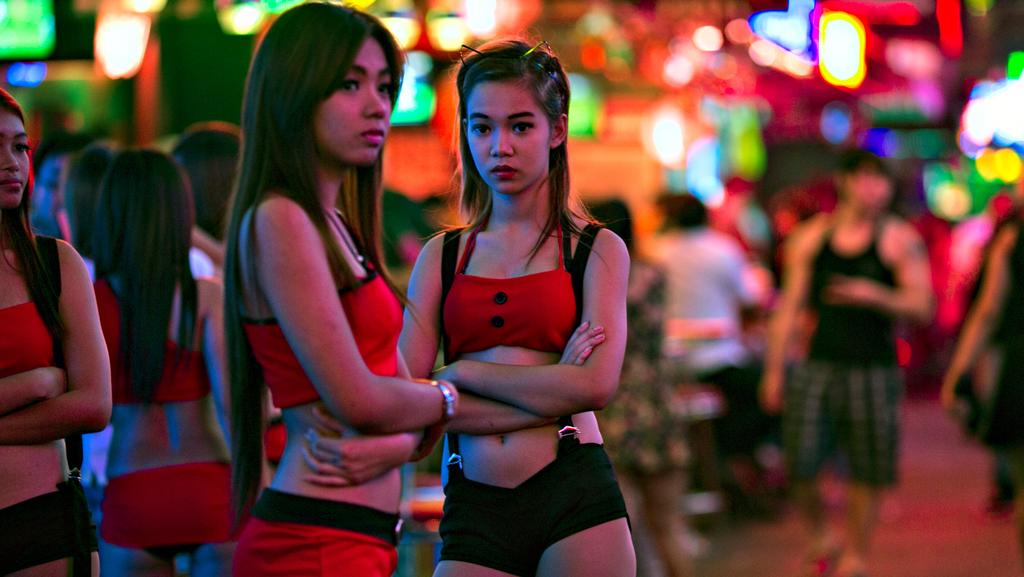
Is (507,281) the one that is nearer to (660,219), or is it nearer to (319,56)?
(319,56)

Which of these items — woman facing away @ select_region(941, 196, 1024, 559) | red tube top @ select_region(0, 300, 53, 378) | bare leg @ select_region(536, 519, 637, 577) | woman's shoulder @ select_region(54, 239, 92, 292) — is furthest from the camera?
woman facing away @ select_region(941, 196, 1024, 559)

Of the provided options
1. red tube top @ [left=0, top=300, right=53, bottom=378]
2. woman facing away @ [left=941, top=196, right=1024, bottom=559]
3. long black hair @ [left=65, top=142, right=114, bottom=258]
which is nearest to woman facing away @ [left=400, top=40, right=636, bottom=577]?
red tube top @ [left=0, top=300, right=53, bottom=378]

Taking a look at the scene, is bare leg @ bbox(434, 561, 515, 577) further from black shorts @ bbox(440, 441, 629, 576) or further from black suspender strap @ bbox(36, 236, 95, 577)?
black suspender strap @ bbox(36, 236, 95, 577)

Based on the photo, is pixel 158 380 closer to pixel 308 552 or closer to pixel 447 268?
pixel 447 268

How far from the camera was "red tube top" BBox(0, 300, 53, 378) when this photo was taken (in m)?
3.23

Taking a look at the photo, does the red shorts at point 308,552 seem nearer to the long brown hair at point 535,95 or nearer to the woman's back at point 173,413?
the long brown hair at point 535,95

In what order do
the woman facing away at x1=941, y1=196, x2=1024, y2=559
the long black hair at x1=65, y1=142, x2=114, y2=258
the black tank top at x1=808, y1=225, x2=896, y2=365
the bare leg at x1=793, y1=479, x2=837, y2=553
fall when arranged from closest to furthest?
the long black hair at x1=65, y1=142, x2=114, y2=258
the woman facing away at x1=941, y1=196, x2=1024, y2=559
the black tank top at x1=808, y1=225, x2=896, y2=365
the bare leg at x1=793, y1=479, x2=837, y2=553

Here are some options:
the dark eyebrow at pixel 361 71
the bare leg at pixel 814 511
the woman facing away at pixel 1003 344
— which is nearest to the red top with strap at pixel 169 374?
the dark eyebrow at pixel 361 71

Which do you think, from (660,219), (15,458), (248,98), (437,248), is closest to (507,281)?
(437,248)

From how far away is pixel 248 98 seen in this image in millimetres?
3168

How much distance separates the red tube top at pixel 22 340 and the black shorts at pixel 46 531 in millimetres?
296

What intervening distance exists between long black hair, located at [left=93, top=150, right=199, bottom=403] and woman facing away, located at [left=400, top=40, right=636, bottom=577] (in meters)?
0.92

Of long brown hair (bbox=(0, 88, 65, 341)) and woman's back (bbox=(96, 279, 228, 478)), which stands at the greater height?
long brown hair (bbox=(0, 88, 65, 341))

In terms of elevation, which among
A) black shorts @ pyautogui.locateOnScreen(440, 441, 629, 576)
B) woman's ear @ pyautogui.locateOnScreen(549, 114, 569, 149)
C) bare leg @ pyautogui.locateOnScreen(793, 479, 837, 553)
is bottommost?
bare leg @ pyautogui.locateOnScreen(793, 479, 837, 553)
